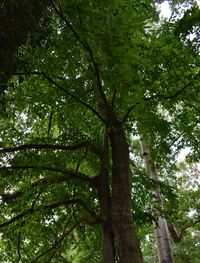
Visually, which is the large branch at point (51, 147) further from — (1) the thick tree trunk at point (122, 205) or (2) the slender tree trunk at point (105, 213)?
(1) the thick tree trunk at point (122, 205)

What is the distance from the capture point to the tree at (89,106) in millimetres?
4984

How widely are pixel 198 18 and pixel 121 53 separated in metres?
1.01

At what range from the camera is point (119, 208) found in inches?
246

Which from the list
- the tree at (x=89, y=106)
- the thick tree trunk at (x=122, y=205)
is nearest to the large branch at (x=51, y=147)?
the tree at (x=89, y=106)

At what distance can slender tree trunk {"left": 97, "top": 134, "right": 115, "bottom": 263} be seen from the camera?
20.3 feet

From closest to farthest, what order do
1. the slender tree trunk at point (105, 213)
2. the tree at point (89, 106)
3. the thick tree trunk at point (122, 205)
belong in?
the tree at point (89, 106)
the thick tree trunk at point (122, 205)
the slender tree trunk at point (105, 213)

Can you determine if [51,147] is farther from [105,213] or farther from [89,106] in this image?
[105,213]

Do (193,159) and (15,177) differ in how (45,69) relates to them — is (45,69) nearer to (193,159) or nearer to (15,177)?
(15,177)

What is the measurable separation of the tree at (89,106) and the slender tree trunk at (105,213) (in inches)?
0.7

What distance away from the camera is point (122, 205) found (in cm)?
626

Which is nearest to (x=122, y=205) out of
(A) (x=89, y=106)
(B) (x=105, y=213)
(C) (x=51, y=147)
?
(B) (x=105, y=213)

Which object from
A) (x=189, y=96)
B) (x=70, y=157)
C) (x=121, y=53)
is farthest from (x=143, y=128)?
(x=121, y=53)

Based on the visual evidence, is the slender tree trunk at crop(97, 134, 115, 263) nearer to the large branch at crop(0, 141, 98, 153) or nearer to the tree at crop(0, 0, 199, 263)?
the tree at crop(0, 0, 199, 263)

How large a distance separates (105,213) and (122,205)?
0.42m
